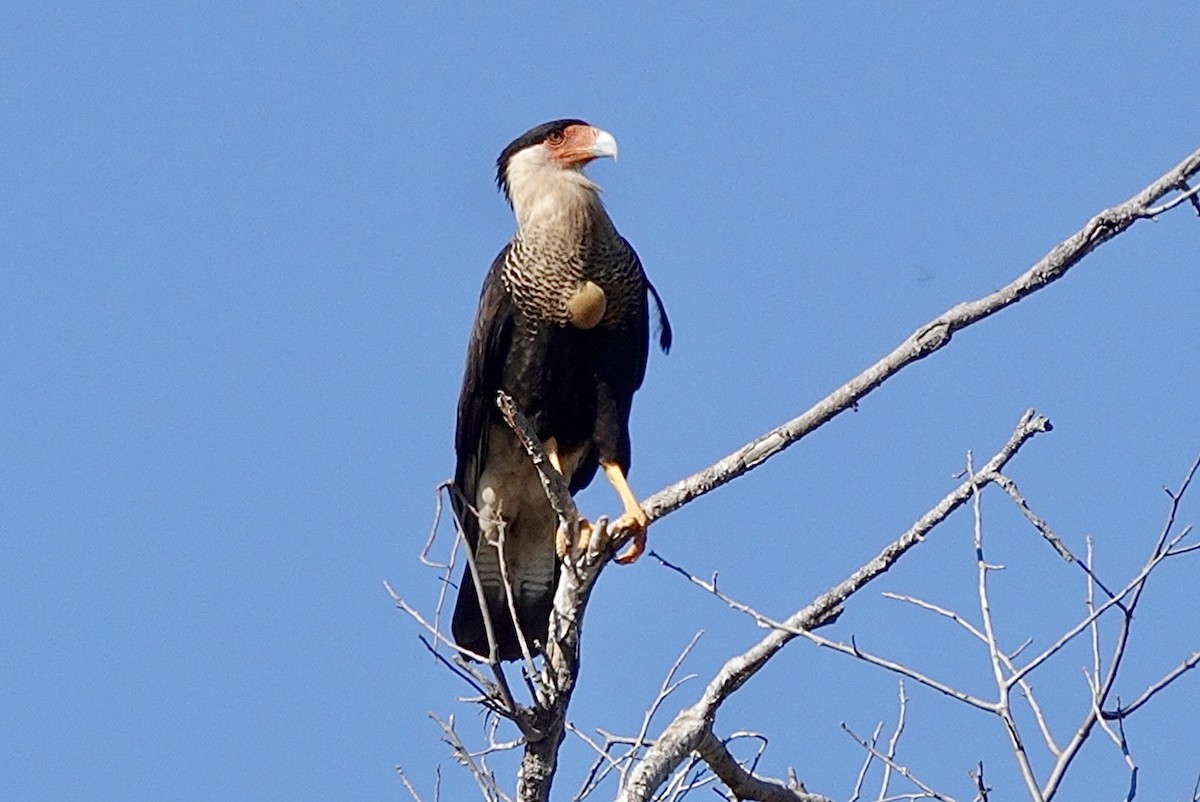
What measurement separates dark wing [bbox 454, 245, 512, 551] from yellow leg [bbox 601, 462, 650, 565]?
0.39m

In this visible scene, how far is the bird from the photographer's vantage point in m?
5.34

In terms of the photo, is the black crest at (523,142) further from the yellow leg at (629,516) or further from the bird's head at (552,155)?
the yellow leg at (629,516)

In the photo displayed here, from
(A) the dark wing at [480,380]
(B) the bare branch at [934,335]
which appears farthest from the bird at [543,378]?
(B) the bare branch at [934,335]

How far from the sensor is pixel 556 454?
5.45 m

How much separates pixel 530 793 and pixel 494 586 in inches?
72.9

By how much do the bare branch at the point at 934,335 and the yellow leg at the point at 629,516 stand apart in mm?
342

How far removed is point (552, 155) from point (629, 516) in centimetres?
150

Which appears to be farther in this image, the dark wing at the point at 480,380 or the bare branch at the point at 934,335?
the dark wing at the point at 480,380

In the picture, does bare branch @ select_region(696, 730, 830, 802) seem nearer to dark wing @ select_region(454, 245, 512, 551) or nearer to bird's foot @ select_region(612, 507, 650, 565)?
bird's foot @ select_region(612, 507, 650, 565)

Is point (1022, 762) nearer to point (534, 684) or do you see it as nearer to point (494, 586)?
point (534, 684)

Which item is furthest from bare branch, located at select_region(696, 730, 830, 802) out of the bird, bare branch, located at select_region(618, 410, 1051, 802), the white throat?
the white throat

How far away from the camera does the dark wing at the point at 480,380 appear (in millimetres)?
5348

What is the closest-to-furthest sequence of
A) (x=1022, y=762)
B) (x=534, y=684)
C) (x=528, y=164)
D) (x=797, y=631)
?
1. (x=1022, y=762)
2. (x=797, y=631)
3. (x=534, y=684)
4. (x=528, y=164)

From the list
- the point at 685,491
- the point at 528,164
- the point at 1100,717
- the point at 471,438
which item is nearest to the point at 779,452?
the point at 685,491
